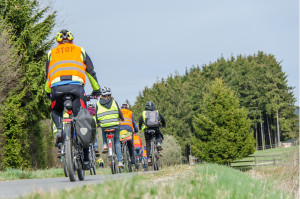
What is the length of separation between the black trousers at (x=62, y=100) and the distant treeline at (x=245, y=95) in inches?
2561

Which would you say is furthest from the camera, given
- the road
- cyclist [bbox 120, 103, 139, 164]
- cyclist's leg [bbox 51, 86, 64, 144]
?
cyclist [bbox 120, 103, 139, 164]

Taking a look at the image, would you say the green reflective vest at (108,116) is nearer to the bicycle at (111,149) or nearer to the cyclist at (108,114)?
the cyclist at (108,114)

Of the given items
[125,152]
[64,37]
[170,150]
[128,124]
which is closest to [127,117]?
[128,124]

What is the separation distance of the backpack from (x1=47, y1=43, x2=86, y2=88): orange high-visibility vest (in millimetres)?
6318

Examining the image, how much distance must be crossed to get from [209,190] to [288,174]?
873 centimetres

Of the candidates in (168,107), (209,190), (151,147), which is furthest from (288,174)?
(168,107)

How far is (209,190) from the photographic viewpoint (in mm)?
4348

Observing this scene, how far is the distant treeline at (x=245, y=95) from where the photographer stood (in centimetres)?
7506

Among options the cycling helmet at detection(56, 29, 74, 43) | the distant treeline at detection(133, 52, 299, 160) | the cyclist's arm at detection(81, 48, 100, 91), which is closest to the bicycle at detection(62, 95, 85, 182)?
the cyclist's arm at detection(81, 48, 100, 91)

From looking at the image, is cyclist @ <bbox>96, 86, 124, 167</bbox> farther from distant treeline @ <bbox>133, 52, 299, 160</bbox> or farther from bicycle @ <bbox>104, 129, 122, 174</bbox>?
distant treeline @ <bbox>133, 52, 299, 160</bbox>

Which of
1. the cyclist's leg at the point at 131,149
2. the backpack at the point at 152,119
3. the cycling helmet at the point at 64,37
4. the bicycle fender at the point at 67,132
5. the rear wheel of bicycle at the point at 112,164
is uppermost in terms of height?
the cycling helmet at the point at 64,37

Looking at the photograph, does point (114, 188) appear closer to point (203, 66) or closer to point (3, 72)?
point (3, 72)

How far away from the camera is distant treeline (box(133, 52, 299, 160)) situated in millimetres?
75062

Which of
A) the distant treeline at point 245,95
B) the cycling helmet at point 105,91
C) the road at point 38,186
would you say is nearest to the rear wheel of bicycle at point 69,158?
the road at point 38,186
